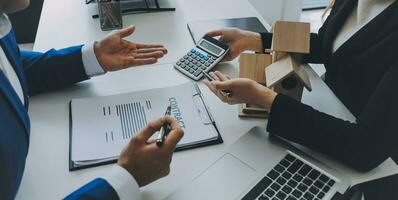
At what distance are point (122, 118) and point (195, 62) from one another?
1.11 feet

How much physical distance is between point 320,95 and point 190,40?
0.52 m

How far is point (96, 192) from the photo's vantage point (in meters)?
0.72

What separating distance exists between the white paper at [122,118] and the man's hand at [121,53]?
0.40ft

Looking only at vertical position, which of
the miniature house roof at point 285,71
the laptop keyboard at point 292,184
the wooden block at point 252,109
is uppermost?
the miniature house roof at point 285,71

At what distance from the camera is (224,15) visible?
1540mm

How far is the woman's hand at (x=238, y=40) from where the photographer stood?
1.22 meters

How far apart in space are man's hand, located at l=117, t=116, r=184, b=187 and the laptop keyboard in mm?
182

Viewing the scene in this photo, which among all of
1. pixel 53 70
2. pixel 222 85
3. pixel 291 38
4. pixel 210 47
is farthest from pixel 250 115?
pixel 53 70

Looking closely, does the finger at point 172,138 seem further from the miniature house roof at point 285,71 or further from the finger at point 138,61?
→ the finger at point 138,61

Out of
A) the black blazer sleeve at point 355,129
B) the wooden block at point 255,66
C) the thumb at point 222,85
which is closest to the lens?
the black blazer sleeve at point 355,129

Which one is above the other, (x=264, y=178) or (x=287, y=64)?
(x=287, y=64)

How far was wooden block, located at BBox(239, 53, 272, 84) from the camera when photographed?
3.39 ft

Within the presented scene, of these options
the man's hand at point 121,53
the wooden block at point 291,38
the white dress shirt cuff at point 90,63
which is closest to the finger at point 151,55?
the man's hand at point 121,53

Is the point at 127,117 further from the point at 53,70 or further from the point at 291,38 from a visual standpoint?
the point at 291,38
